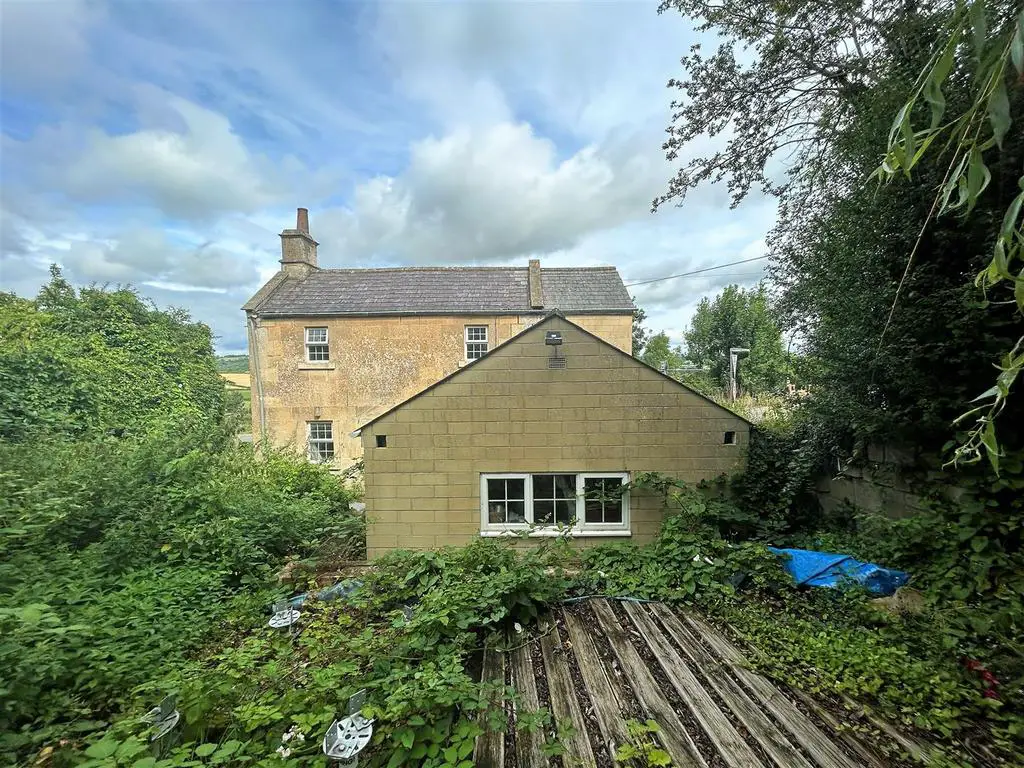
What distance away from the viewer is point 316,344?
1476cm

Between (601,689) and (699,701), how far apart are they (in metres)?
0.72

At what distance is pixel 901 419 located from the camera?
448 centimetres

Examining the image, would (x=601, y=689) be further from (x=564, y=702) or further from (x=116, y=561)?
(x=116, y=561)

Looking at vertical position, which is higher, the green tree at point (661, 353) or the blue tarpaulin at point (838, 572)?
the green tree at point (661, 353)

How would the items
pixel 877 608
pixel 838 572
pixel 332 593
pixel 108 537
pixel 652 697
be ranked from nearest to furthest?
1. pixel 652 697
2. pixel 877 608
3. pixel 838 572
4. pixel 332 593
5. pixel 108 537

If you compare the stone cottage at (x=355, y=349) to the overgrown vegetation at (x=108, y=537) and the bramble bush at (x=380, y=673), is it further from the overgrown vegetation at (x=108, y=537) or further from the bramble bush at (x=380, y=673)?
the bramble bush at (x=380, y=673)

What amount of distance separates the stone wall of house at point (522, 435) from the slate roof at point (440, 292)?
891 cm

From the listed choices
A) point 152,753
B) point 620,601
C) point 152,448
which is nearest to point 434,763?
point 152,753

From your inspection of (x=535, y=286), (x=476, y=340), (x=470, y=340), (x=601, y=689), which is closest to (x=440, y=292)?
(x=470, y=340)

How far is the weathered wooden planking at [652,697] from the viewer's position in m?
2.59

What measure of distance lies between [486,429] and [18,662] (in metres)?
4.63

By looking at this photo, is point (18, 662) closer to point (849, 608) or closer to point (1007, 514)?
point (849, 608)

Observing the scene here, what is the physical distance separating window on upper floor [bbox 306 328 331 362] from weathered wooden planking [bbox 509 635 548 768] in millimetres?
13347

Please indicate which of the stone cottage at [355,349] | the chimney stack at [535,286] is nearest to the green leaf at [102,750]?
the stone cottage at [355,349]
